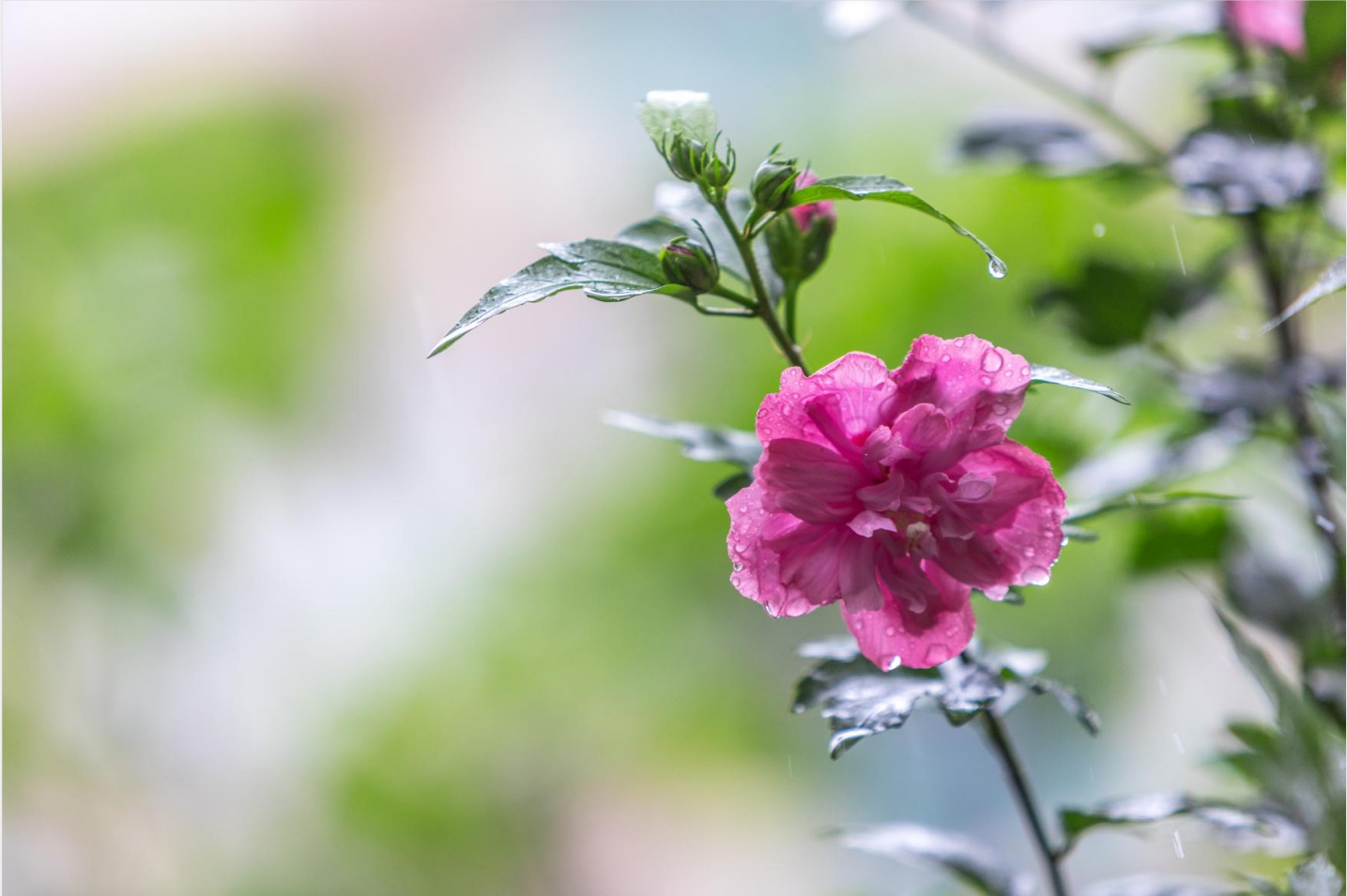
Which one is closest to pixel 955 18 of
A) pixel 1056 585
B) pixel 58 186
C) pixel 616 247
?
pixel 616 247

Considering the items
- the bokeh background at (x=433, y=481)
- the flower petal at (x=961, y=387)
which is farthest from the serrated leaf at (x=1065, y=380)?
the bokeh background at (x=433, y=481)

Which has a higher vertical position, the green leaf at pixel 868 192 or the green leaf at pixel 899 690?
the green leaf at pixel 868 192

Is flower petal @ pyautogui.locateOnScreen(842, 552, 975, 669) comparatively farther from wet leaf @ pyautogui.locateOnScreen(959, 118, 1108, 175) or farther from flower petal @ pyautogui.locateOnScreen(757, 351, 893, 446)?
wet leaf @ pyautogui.locateOnScreen(959, 118, 1108, 175)

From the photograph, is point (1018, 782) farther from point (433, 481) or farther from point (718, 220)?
point (433, 481)

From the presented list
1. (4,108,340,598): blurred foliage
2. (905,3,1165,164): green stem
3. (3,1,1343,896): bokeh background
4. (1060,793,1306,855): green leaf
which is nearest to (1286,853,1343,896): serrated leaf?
(1060,793,1306,855): green leaf

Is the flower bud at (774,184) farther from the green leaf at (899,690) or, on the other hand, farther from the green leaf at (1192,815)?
the green leaf at (1192,815)

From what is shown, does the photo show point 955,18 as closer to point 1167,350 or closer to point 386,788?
point 1167,350
